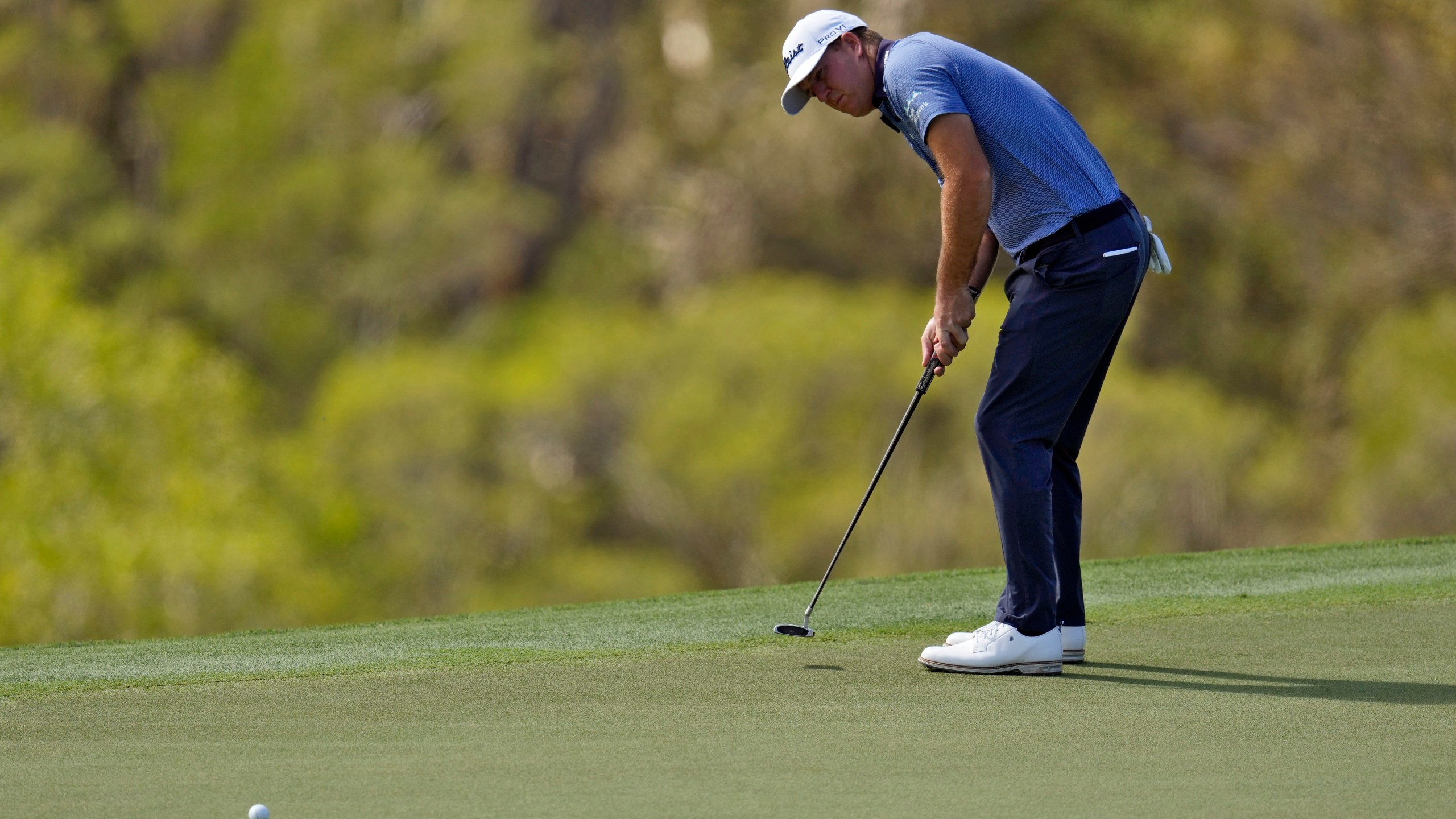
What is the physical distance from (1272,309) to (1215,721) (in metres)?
29.2

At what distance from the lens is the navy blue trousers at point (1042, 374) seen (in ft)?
13.4

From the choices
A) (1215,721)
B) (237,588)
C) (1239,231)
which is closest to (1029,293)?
(1215,721)

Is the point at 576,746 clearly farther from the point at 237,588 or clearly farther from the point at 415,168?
the point at 415,168

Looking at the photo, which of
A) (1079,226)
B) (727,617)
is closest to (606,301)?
(727,617)

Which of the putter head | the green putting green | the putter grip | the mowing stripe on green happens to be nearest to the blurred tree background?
the mowing stripe on green

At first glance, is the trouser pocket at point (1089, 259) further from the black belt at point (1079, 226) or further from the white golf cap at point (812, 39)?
the white golf cap at point (812, 39)

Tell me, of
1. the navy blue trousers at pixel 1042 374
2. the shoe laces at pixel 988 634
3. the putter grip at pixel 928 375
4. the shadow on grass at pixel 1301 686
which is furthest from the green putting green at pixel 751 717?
the putter grip at pixel 928 375

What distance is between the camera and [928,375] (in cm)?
447

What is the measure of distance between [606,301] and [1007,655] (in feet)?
97.1

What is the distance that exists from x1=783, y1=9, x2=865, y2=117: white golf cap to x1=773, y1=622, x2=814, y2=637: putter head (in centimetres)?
131

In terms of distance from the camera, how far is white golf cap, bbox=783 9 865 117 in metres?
4.11

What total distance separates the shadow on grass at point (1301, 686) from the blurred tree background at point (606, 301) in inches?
665

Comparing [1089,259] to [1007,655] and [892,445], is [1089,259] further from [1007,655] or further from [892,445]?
[1007,655]

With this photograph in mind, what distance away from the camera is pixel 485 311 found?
34344 millimetres
